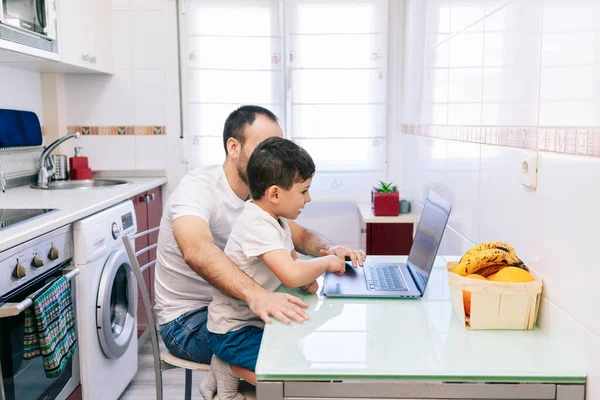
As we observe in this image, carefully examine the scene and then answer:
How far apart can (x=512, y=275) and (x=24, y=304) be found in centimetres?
132

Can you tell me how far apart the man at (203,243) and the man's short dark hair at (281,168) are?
222mm

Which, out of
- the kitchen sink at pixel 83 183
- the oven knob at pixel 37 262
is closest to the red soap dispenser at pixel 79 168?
the kitchen sink at pixel 83 183

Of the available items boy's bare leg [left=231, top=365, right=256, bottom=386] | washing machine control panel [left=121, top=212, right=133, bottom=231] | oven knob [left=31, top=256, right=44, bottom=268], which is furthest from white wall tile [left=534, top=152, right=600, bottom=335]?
washing machine control panel [left=121, top=212, right=133, bottom=231]

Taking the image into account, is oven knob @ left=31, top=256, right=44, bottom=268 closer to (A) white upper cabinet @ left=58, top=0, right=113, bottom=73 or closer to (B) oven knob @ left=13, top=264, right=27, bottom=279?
(B) oven knob @ left=13, top=264, right=27, bottom=279

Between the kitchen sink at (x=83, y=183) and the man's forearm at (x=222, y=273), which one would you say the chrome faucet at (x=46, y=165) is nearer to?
the kitchen sink at (x=83, y=183)

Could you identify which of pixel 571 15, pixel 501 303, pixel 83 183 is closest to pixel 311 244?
pixel 501 303

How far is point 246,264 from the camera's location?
5.09 ft

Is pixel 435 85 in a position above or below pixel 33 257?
above

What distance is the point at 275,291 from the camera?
1.55 metres

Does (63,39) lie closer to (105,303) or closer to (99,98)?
(99,98)

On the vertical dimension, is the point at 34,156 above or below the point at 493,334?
above

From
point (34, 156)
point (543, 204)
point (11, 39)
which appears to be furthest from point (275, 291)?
point (34, 156)

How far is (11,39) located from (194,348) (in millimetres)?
1460

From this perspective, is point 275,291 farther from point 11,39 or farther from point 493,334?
point 11,39
